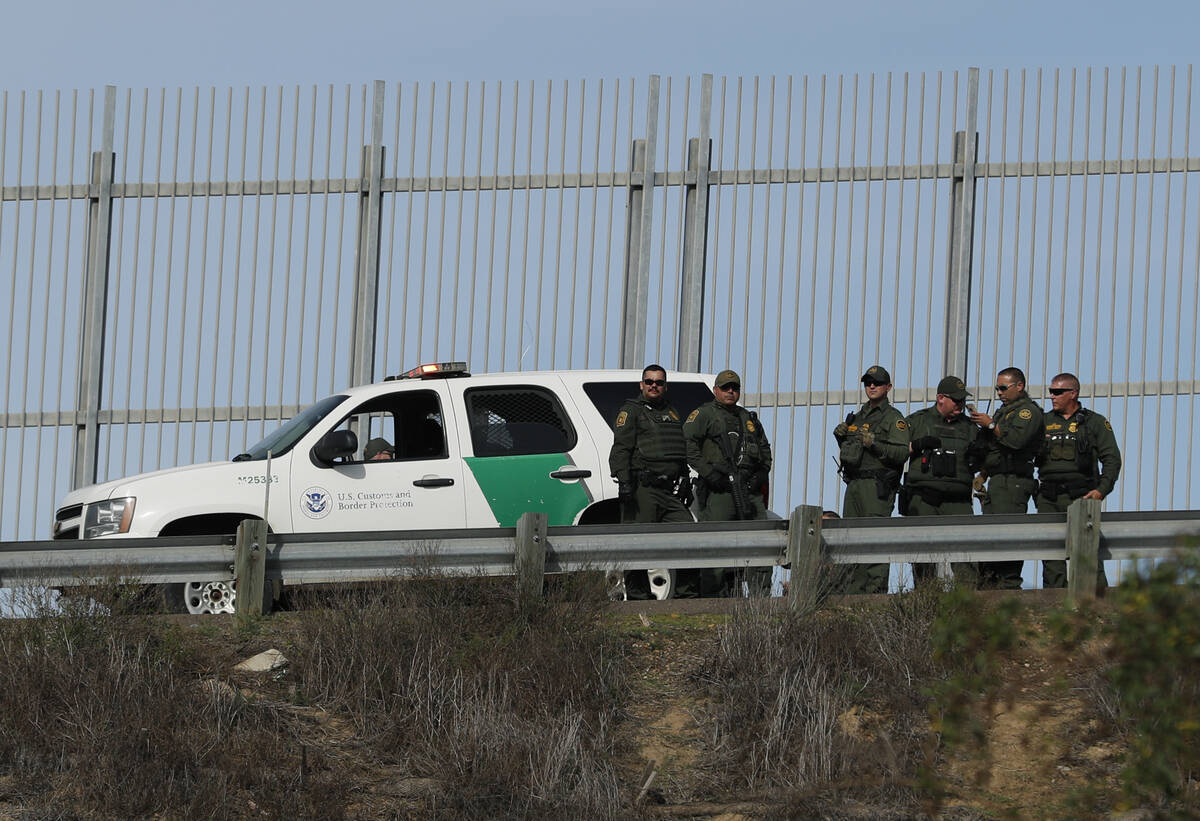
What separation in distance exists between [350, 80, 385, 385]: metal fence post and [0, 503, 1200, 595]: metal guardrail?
11.4 ft

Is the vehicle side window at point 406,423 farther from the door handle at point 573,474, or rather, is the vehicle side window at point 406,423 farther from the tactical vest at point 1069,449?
the tactical vest at point 1069,449

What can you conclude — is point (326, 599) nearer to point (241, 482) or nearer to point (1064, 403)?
point (241, 482)

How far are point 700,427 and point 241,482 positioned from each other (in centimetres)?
287

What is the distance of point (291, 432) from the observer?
38.4 ft

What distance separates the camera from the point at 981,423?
37.3 ft

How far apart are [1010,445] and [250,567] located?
4598mm

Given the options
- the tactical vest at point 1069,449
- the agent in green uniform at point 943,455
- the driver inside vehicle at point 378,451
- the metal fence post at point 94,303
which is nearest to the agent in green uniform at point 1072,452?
the tactical vest at point 1069,449

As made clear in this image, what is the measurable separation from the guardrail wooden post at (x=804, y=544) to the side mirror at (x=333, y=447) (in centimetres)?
281

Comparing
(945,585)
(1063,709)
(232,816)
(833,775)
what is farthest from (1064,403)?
(232,816)

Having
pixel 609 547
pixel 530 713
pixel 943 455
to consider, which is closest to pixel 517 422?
pixel 609 547

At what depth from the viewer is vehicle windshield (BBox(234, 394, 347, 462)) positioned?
11.6 m

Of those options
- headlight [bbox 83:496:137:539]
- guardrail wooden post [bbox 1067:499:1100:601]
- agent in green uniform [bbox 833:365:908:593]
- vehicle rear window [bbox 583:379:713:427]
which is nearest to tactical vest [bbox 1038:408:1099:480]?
agent in green uniform [bbox 833:365:908:593]

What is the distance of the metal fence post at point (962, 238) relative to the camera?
43.3ft

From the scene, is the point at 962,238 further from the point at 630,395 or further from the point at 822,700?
the point at 822,700
